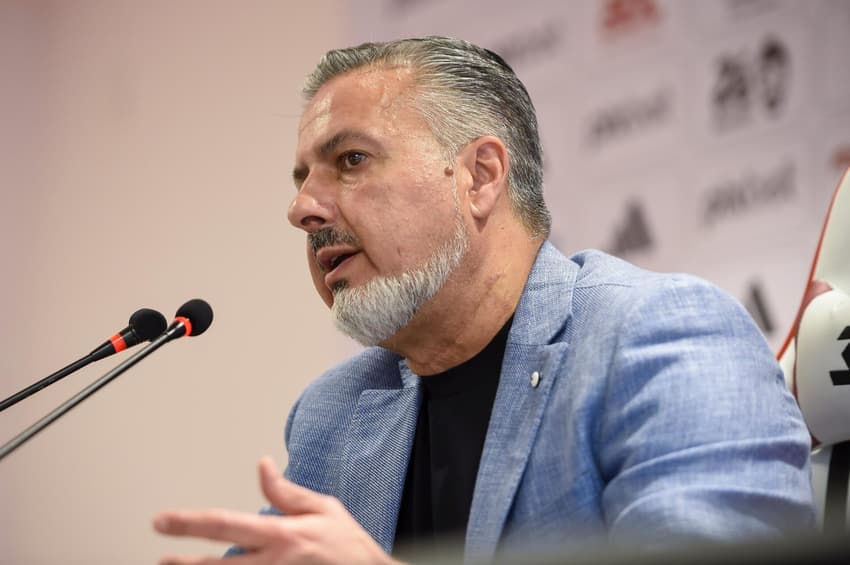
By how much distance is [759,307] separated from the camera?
2750 millimetres

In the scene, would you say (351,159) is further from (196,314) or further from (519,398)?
(519,398)

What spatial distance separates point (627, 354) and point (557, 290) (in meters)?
0.31

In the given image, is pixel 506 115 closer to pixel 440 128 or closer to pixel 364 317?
pixel 440 128

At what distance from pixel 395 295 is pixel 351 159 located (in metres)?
0.27

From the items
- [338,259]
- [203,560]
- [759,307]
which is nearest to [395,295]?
[338,259]

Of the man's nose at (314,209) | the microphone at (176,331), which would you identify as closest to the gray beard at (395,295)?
the man's nose at (314,209)

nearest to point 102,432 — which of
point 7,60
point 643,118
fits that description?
point 7,60

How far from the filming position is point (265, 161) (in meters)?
4.13

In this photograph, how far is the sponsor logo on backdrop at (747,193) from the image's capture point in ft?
9.09

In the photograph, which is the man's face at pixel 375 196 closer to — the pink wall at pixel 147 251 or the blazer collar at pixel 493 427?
the blazer collar at pixel 493 427

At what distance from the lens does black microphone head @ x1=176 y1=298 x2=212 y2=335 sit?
1.69 metres

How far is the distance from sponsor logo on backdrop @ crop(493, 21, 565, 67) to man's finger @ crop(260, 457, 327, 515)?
2.47 meters

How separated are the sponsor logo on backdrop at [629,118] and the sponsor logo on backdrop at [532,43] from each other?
0.31 meters

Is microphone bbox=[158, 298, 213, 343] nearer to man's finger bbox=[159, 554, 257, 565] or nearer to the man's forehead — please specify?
the man's forehead
